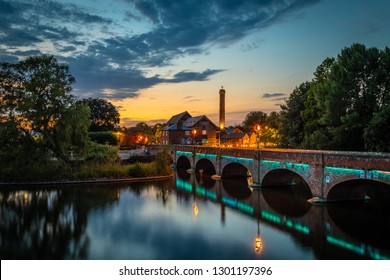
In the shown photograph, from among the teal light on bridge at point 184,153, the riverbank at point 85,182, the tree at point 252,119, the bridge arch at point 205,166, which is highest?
the tree at point 252,119

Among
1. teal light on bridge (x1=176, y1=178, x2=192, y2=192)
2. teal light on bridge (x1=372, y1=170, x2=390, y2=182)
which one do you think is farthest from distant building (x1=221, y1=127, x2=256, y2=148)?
teal light on bridge (x1=372, y1=170, x2=390, y2=182)

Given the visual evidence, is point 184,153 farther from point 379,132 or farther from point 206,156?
point 379,132

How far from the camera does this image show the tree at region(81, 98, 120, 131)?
92450mm

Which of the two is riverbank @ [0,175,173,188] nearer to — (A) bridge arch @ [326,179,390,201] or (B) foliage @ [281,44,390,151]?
(B) foliage @ [281,44,390,151]

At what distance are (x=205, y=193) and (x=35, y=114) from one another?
71.9 feet

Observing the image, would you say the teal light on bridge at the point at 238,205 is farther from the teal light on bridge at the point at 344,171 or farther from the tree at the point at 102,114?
the tree at the point at 102,114


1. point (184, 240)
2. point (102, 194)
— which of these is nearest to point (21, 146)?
point (102, 194)

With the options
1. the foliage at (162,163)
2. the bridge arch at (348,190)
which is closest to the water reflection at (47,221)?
the foliage at (162,163)

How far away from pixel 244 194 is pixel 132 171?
55.2 ft

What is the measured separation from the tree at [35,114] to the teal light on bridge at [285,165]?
913 inches

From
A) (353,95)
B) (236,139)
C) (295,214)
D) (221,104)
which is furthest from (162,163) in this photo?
(236,139)

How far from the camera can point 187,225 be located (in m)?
23.6

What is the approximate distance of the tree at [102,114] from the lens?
92.4m

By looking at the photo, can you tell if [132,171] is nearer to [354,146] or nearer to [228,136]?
[354,146]
